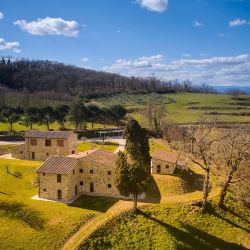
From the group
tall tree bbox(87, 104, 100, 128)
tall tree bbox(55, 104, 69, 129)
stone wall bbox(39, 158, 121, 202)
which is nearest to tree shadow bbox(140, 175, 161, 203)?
stone wall bbox(39, 158, 121, 202)

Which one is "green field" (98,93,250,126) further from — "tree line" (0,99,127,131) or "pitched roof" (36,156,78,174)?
"pitched roof" (36,156,78,174)

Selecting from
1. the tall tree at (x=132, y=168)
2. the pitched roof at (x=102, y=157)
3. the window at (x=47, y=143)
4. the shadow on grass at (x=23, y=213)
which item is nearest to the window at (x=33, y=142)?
the window at (x=47, y=143)

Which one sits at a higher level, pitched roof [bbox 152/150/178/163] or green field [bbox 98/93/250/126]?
green field [bbox 98/93/250/126]

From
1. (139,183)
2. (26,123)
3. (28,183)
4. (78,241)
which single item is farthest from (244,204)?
(26,123)

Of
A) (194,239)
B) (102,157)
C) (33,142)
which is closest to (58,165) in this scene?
(102,157)

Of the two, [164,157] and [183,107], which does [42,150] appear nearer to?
[164,157]

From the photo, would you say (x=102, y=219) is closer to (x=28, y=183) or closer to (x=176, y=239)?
(x=176, y=239)
